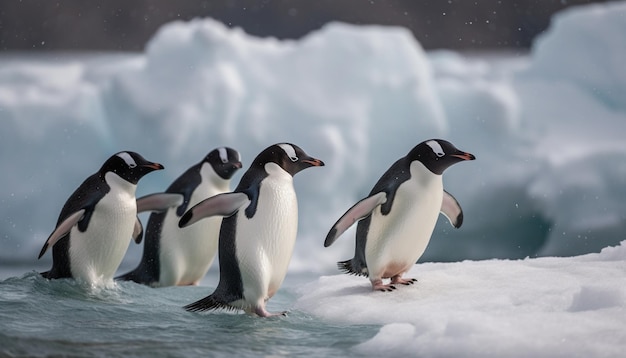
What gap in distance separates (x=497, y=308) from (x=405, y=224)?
0.62 m

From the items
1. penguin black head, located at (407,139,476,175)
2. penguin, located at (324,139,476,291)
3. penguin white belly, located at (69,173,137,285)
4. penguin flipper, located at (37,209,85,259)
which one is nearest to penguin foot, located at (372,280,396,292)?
penguin, located at (324,139,476,291)

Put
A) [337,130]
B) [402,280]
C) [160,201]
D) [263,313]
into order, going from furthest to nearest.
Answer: [337,130]
[160,201]
[402,280]
[263,313]

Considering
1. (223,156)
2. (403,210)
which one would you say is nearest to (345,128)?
(223,156)

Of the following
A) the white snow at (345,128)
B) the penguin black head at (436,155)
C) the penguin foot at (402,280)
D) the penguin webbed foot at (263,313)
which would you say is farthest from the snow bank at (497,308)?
the white snow at (345,128)

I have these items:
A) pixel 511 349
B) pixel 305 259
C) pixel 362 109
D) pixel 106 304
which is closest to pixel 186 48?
pixel 362 109

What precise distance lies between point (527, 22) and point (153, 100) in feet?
22.0

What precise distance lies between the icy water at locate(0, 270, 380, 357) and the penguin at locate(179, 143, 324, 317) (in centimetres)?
9

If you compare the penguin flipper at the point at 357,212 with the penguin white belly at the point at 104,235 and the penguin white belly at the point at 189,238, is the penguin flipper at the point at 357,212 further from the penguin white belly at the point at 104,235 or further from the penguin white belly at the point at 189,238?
the penguin white belly at the point at 189,238

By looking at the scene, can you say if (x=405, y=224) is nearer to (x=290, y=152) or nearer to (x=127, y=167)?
(x=290, y=152)

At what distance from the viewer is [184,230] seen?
4457mm

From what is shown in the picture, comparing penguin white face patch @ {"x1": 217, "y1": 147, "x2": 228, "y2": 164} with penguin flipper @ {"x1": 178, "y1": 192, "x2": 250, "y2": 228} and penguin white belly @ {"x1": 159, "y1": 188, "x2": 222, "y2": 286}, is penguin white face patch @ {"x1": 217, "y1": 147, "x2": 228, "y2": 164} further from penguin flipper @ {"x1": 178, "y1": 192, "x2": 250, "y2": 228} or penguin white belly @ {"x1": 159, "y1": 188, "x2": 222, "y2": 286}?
penguin flipper @ {"x1": 178, "y1": 192, "x2": 250, "y2": 228}

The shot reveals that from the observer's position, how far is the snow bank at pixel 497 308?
2523 mm

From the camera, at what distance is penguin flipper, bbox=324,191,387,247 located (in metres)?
3.35

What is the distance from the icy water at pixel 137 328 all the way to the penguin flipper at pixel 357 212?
361 mm
